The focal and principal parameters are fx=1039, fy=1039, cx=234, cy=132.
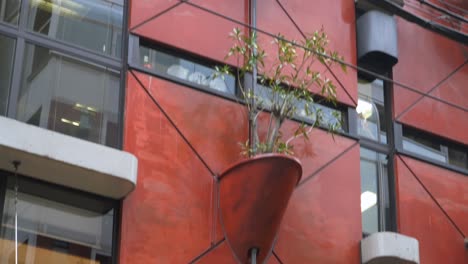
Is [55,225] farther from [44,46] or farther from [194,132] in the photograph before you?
[194,132]

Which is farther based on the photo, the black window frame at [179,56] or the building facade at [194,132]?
the black window frame at [179,56]

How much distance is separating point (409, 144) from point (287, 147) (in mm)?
2994

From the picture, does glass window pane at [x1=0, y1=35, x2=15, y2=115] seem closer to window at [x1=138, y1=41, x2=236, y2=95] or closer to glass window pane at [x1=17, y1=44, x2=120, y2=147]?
glass window pane at [x1=17, y1=44, x2=120, y2=147]

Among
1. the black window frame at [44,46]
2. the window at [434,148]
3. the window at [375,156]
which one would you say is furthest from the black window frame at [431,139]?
the black window frame at [44,46]

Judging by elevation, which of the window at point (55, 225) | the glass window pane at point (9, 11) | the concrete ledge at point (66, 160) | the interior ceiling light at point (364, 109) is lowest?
the window at point (55, 225)

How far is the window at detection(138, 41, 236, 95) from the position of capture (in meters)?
12.8

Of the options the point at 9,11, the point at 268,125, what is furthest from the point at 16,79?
the point at 268,125

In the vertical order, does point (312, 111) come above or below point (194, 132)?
above

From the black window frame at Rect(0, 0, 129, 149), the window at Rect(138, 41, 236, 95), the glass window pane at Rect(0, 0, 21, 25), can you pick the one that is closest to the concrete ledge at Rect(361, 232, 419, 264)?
the window at Rect(138, 41, 236, 95)

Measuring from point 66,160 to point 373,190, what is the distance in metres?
5.03

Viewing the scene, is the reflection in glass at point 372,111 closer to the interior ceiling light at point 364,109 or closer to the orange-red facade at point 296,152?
the interior ceiling light at point 364,109

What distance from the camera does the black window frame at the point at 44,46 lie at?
453 inches

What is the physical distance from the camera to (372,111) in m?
15.0

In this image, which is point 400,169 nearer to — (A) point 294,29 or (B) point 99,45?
(A) point 294,29
